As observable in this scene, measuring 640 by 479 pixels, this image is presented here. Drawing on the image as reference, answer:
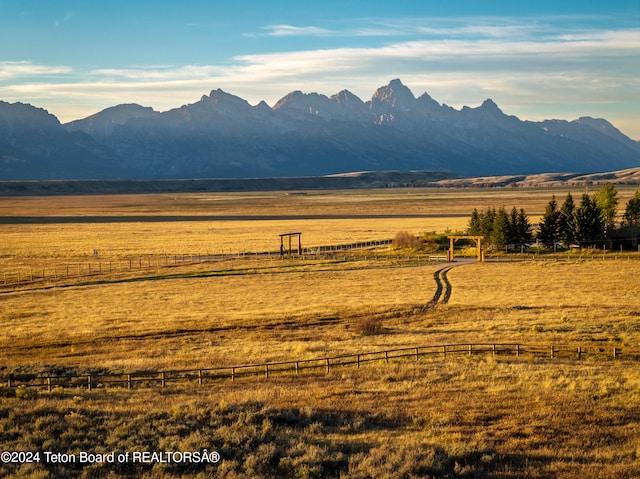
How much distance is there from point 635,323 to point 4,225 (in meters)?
121

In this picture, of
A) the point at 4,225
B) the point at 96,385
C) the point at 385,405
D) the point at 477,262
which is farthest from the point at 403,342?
the point at 4,225

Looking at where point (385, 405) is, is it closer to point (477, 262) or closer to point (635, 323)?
point (635, 323)

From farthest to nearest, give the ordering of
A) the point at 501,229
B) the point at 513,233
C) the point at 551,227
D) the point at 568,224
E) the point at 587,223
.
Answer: the point at 551,227 → the point at 568,224 → the point at 513,233 → the point at 501,229 → the point at 587,223

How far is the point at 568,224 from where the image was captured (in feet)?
291

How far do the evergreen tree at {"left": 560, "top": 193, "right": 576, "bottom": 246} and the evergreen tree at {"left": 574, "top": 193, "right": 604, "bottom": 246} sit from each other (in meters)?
0.59

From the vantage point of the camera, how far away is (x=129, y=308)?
49.8 metres

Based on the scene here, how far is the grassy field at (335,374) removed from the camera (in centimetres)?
1830

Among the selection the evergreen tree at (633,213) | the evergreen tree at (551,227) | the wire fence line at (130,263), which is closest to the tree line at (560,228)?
the evergreen tree at (551,227)

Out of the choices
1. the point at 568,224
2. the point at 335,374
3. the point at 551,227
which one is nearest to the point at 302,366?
→ the point at 335,374

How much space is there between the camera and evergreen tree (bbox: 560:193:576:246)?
8800cm

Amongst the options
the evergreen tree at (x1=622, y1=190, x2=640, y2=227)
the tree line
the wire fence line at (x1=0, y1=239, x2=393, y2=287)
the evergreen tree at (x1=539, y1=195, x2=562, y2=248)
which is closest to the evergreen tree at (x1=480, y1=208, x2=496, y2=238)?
the tree line

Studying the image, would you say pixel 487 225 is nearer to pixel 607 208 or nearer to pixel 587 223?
pixel 587 223

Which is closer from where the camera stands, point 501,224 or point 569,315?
point 569,315

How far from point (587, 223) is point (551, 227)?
185 inches
